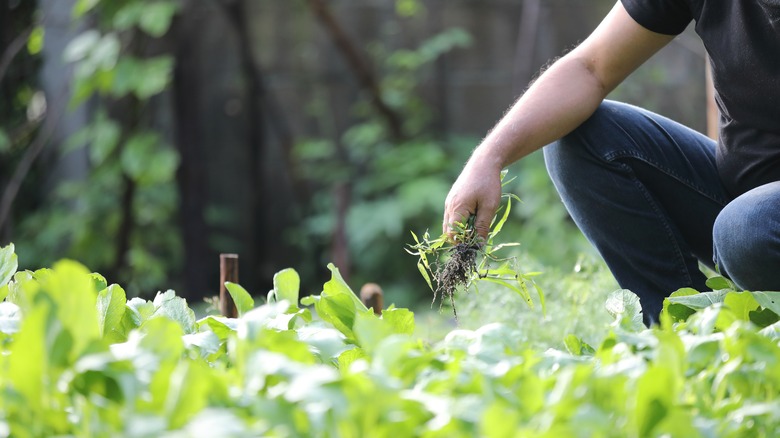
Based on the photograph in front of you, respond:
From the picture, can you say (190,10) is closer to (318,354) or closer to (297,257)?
(297,257)

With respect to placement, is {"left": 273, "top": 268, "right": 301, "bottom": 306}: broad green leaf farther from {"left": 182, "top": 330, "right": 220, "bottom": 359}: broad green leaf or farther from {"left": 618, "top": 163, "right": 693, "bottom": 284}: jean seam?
{"left": 618, "top": 163, "right": 693, "bottom": 284}: jean seam

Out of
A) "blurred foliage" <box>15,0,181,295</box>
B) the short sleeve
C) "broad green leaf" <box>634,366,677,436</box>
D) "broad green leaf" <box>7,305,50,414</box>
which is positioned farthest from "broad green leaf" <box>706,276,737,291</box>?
"blurred foliage" <box>15,0,181,295</box>

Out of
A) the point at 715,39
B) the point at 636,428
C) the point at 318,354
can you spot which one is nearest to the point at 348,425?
the point at 636,428

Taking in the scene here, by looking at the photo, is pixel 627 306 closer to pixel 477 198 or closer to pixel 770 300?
pixel 770 300

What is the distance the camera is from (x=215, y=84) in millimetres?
5414

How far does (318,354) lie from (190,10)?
4286mm

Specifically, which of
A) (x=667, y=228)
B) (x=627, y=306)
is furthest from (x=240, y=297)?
(x=667, y=228)

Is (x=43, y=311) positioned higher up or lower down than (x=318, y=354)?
higher up

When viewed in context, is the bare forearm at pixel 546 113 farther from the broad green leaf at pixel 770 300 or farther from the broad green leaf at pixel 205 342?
the broad green leaf at pixel 205 342

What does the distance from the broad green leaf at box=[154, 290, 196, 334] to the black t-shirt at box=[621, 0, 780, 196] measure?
101 cm

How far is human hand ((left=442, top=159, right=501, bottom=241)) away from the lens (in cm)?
168

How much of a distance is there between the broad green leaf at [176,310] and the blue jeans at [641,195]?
866mm

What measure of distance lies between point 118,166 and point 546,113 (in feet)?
11.9

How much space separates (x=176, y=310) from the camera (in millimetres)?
1398
